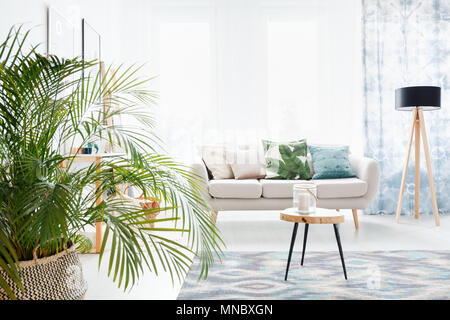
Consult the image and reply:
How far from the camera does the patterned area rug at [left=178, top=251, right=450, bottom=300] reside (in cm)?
195

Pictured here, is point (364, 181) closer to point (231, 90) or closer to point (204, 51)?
point (231, 90)

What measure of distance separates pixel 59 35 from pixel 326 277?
8.17ft

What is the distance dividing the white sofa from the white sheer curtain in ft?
3.89

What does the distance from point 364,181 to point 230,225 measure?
1.29 meters

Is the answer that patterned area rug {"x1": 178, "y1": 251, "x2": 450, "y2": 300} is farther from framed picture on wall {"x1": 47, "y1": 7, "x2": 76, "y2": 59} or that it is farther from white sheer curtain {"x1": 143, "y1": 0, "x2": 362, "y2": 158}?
white sheer curtain {"x1": 143, "y1": 0, "x2": 362, "y2": 158}

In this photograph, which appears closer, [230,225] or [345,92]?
[230,225]

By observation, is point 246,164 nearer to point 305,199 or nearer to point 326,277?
point 305,199

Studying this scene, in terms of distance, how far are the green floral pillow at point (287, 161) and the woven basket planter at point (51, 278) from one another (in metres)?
2.29

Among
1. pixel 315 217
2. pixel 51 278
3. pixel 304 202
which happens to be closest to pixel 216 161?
pixel 304 202

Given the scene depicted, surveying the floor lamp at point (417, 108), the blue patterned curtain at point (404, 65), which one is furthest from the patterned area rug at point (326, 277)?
the blue patterned curtain at point (404, 65)

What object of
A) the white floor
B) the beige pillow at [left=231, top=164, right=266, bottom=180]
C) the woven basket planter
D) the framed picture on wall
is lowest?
the white floor

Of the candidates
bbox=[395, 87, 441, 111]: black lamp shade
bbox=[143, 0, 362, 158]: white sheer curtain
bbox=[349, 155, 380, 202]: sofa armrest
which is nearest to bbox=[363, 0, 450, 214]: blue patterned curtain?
bbox=[143, 0, 362, 158]: white sheer curtain

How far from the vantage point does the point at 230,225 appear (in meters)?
3.65

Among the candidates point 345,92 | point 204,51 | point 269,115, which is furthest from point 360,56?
point 204,51
